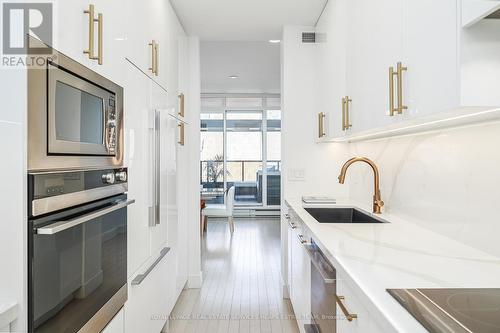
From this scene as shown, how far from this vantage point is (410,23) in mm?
1318

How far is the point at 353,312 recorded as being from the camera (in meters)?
1.12

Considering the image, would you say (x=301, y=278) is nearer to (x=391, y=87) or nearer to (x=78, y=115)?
(x=391, y=87)

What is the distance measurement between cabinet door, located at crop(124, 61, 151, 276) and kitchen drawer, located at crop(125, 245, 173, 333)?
13 cm

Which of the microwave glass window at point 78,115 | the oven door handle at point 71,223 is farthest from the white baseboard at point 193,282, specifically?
the microwave glass window at point 78,115

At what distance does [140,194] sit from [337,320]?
4.06ft

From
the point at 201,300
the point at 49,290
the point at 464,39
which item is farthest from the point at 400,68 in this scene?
the point at 201,300

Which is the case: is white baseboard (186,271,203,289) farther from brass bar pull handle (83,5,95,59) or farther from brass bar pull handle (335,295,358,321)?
brass bar pull handle (83,5,95,59)

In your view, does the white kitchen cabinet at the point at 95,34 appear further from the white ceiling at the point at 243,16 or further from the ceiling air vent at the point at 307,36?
the ceiling air vent at the point at 307,36

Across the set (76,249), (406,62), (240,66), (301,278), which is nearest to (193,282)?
(301,278)

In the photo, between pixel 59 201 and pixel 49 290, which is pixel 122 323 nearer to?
pixel 49 290

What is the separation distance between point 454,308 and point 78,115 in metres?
1.34

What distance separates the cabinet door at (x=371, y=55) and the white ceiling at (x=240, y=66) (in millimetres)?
2811

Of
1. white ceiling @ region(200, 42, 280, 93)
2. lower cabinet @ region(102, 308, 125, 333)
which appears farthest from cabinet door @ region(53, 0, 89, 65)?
white ceiling @ region(200, 42, 280, 93)

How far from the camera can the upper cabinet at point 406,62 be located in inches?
39.3
